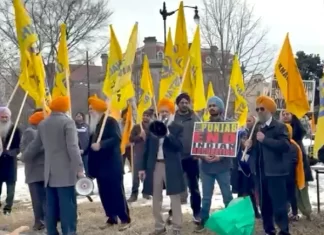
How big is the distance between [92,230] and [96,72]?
234ft

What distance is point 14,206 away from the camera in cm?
1138

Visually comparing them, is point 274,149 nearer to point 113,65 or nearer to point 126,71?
point 126,71

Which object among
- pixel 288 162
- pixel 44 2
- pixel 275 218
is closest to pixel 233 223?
pixel 275 218

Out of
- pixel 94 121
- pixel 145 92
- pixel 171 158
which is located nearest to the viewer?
pixel 171 158

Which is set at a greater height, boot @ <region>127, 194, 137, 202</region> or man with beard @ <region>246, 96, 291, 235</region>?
man with beard @ <region>246, 96, 291, 235</region>

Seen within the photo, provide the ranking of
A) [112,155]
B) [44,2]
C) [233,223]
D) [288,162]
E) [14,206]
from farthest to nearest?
[44,2] → [14,206] → [112,155] → [288,162] → [233,223]

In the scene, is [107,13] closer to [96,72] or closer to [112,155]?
[112,155]

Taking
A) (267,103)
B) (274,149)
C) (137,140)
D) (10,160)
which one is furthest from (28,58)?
(274,149)

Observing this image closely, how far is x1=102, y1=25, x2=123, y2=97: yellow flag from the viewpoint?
9375 millimetres

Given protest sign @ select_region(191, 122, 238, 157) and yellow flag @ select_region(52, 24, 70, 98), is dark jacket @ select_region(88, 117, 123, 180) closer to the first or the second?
protest sign @ select_region(191, 122, 238, 157)

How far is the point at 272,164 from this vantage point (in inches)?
294

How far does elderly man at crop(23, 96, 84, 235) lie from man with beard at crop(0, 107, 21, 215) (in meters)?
2.55

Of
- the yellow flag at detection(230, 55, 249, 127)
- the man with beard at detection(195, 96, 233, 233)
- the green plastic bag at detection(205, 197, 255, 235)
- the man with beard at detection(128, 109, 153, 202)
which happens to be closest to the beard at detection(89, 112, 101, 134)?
the man with beard at detection(195, 96, 233, 233)

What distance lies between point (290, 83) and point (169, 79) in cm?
351
